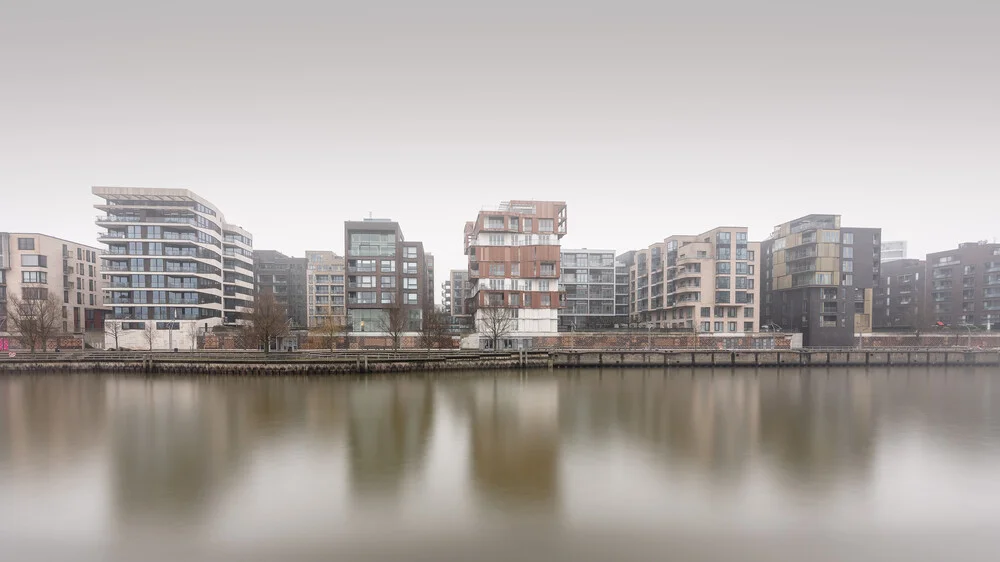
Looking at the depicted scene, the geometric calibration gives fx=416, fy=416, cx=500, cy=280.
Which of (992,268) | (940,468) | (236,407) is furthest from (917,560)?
(992,268)

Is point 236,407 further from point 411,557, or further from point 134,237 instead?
point 134,237

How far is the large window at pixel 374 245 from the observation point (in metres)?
57.3

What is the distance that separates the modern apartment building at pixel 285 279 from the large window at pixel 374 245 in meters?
44.3

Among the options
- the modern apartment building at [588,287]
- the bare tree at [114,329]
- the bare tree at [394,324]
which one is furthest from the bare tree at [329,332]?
the modern apartment building at [588,287]

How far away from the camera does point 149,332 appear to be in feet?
180

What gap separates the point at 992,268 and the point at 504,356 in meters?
89.2

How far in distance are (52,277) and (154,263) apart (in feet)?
55.1

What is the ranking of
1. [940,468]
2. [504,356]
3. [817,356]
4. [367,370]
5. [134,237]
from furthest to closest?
[134,237]
[817,356]
[504,356]
[367,370]
[940,468]

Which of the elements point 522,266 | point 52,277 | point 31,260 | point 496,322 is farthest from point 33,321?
point 522,266

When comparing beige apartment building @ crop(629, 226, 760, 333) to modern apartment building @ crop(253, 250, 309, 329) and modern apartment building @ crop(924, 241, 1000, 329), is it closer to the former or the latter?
modern apartment building @ crop(924, 241, 1000, 329)

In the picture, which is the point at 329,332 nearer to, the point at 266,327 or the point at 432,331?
the point at 266,327

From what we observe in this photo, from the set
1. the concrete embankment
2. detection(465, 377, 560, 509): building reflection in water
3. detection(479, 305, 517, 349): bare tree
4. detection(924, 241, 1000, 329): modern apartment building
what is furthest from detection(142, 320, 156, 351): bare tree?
detection(924, 241, 1000, 329): modern apartment building

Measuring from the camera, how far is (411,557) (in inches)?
360

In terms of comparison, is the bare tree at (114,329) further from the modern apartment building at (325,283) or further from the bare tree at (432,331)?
the bare tree at (432,331)
